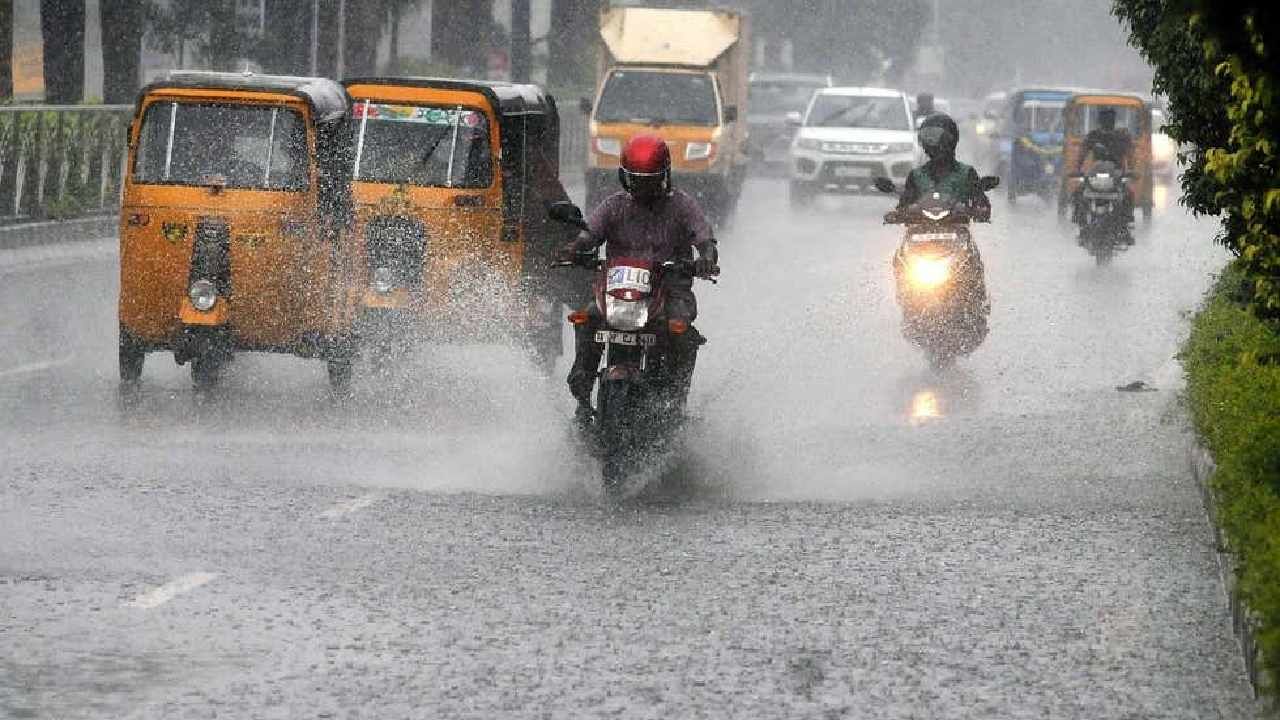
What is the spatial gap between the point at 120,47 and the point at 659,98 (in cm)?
712

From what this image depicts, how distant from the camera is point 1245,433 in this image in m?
10.3

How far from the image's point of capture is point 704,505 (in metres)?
11.3

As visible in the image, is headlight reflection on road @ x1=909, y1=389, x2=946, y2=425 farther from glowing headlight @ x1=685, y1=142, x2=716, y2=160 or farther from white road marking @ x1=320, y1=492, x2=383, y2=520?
glowing headlight @ x1=685, y1=142, x2=716, y2=160

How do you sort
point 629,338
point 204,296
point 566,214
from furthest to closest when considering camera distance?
point 204,296 < point 566,214 < point 629,338

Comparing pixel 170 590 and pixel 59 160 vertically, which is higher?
pixel 170 590

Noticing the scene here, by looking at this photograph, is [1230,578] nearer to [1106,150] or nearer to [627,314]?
[627,314]

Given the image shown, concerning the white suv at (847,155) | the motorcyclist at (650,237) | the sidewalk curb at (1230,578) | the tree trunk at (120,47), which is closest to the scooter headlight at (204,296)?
the motorcyclist at (650,237)

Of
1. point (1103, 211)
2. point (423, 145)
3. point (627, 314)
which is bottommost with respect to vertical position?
point (1103, 211)

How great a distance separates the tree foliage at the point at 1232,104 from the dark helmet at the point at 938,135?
7.17 feet

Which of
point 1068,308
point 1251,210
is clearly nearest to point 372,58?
point 1068,308

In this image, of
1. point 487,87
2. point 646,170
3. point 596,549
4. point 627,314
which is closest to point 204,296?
point 487,87

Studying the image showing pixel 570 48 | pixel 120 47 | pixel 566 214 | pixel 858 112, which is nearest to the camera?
pixel 566 214

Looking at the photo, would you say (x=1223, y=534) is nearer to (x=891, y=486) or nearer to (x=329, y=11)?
(x=891, y=486)

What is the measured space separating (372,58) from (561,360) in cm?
2840
